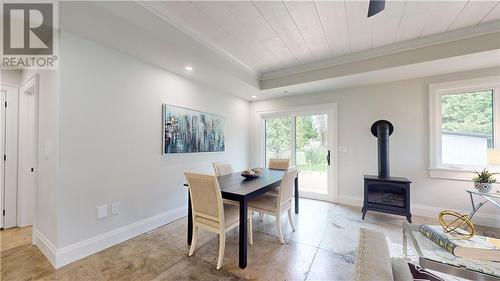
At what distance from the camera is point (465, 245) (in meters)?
1.48

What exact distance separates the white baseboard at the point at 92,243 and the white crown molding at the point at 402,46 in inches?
134

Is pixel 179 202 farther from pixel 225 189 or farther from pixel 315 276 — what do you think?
pixel 315 276

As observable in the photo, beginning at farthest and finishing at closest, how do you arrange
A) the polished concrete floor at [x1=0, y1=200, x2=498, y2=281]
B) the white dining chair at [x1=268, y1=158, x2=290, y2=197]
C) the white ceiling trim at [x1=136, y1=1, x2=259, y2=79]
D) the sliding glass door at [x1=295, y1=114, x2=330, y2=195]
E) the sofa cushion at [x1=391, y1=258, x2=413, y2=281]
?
the sliding glass door at [x1=295, y1=114, x2=330, y2=195], the white dining chair at [x1=268, y1=158, x2=290, y2=197], the white ceiling trim at [x1=136, y1=1, x2=259, y2=79], the polished concrete floor at [x1=0, y1=200, x2=498, y2=281], the sofa cushion at [x1=391, y1=258, x2=413, y2=281]

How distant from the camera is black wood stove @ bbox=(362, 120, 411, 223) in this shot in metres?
3.05

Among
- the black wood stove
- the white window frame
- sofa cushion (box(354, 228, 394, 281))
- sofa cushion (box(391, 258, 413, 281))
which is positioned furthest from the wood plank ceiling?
sofa cushion (box(391, 258, 413, 281))

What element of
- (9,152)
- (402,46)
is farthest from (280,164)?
(9,152)

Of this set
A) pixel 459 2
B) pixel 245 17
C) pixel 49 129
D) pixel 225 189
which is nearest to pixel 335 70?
pixel 459 2

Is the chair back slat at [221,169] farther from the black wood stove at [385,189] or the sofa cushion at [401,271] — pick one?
the sofa cushion at [401,271]

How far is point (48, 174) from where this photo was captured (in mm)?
2168

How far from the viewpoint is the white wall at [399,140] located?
126 inches

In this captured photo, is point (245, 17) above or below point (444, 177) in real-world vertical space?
above

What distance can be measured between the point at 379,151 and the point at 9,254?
5.15 metres

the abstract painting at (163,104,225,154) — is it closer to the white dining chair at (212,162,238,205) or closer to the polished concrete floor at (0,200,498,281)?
the white dining chair at (212,162,238,205)

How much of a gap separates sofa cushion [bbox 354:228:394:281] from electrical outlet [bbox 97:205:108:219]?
264 cm
